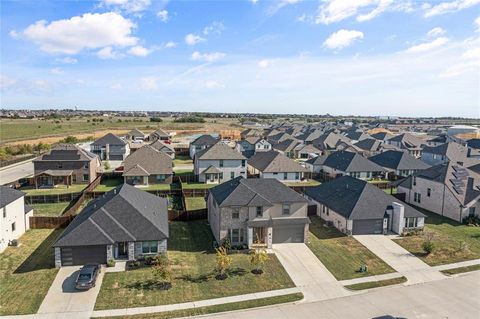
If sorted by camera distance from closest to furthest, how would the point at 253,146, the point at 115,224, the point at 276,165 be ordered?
the point at 115,224 < the point at 276,165 < the point at 253,146

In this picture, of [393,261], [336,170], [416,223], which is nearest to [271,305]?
[393,261]

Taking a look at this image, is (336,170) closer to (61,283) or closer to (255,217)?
(255,217)

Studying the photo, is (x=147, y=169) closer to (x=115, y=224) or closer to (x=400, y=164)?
(x=115, y=224)

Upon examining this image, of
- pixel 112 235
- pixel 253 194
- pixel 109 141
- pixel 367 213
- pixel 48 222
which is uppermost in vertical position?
pixel 109 141

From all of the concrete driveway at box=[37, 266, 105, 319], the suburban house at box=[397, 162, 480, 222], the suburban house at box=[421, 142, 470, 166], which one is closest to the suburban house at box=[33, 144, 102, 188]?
the concrete driveway at box=[37, 266, 105, 319]

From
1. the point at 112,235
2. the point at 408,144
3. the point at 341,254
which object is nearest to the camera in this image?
the point at 112,235

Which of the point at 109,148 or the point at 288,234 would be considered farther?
the point at 109,148

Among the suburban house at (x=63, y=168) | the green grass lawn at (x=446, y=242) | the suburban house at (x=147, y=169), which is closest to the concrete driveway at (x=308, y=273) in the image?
the green grass lawn at (x=446, y=242)

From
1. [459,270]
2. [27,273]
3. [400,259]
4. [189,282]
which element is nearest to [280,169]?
[400,259]
